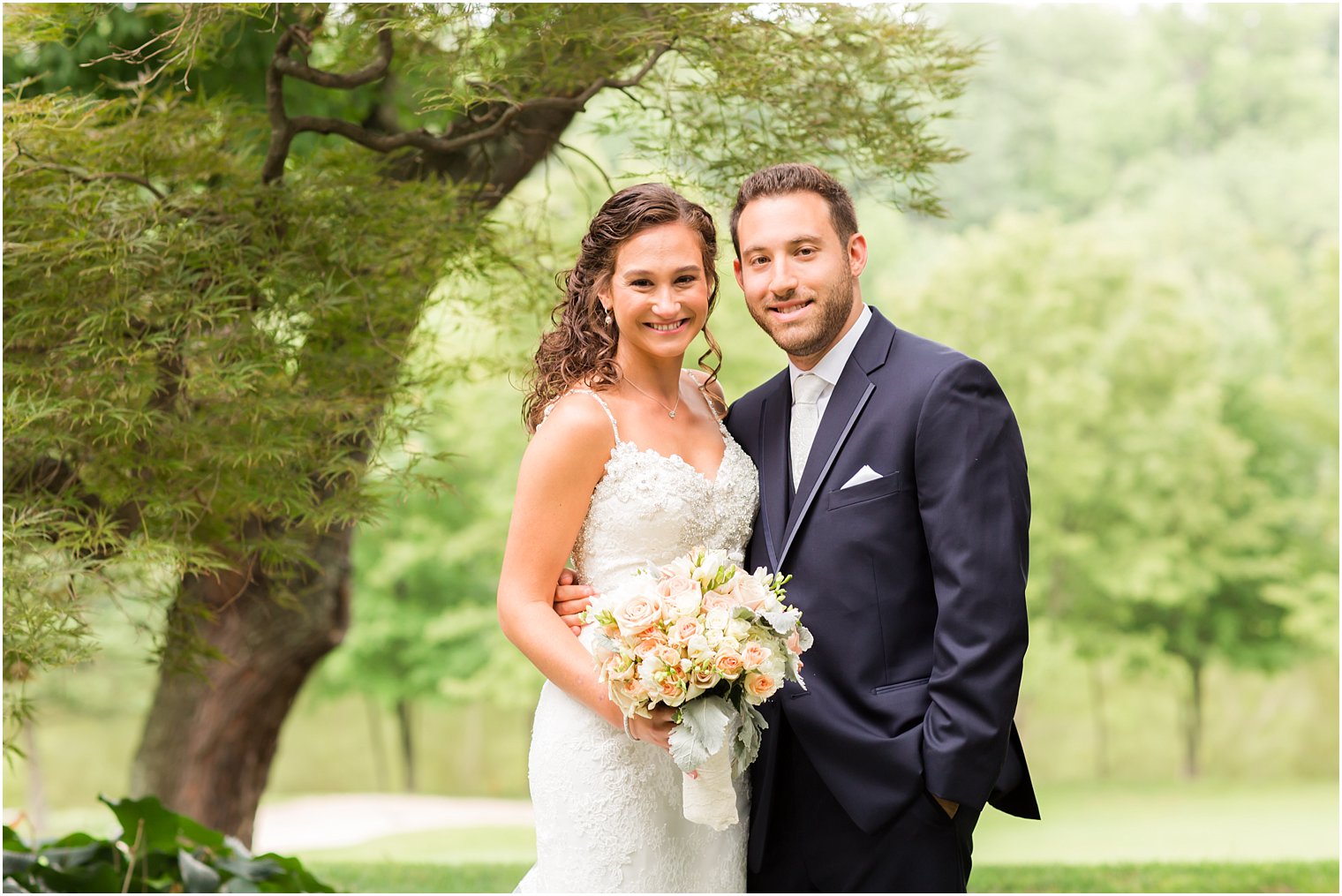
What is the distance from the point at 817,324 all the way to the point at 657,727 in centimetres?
118

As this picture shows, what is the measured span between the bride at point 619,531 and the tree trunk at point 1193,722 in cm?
2107

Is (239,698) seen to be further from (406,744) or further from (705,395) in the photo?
(406,744)

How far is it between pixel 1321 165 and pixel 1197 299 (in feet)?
24.1

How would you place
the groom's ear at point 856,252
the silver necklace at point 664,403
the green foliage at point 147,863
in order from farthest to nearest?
the green foliage at point 147,863
the silver necklace at point 664,403
the groom's ear at point 856,252

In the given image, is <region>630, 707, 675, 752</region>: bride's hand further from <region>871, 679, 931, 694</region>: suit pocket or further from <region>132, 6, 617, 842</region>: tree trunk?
<region>132, 6, 617, 842</region>: tree trunk

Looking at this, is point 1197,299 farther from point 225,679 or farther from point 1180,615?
point 225,679

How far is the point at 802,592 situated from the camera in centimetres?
317

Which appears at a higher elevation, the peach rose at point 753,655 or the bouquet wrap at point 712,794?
the peach rose at point 753,655

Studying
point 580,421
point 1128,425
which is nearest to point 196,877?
point 580,421

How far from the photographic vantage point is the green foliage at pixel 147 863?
5.27 metres

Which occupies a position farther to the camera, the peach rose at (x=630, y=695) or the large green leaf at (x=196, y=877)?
the large green leaf at (x=196, y=877)

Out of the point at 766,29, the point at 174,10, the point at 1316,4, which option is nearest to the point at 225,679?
the point at 174,10

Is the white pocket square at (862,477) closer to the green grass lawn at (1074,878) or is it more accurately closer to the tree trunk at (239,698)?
the tree trunk at (239,698)

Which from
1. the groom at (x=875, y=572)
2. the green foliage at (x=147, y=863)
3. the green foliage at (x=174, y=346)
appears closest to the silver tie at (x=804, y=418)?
the groom at (x=875, y=572)
